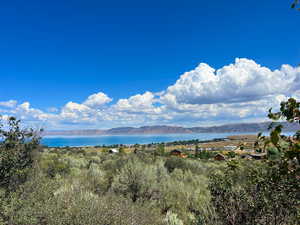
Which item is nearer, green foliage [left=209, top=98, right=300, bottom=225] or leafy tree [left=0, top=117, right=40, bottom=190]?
green foliage [left=209, top=98, right=300, bottom=225]

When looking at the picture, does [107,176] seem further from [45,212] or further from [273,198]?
[273,198]

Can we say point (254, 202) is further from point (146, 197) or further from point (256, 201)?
point (146, 197)

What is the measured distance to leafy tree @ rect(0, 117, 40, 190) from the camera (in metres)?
7.83

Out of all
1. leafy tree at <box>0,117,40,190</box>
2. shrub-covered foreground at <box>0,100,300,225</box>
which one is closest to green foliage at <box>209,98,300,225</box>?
shrub-covered foreground at <box>0,100,300,225</box>

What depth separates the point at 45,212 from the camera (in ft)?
23.4

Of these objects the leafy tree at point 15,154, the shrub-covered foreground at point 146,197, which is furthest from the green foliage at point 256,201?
the leafy tree at point 15,154

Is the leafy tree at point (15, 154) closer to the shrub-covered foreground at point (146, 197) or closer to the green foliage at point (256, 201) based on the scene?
the shrub-covered foreground at point (146, 197)

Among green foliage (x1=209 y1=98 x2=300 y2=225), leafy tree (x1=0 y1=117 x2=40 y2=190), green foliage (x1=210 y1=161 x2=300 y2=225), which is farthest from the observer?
leafy tree (x1=0 y1=117 x2=40 y2=190)

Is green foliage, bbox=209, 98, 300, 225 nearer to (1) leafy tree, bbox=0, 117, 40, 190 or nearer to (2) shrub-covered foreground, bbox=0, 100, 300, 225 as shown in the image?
(2) shrub-covered foreground, bbox=0, 100, 300, 225

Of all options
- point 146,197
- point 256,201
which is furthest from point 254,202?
point 146,197

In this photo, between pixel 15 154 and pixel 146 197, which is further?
pixel 146 197

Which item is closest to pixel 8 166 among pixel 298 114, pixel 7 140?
pixel 7 140

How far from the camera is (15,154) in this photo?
313 inches

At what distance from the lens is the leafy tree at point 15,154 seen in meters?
7.83
